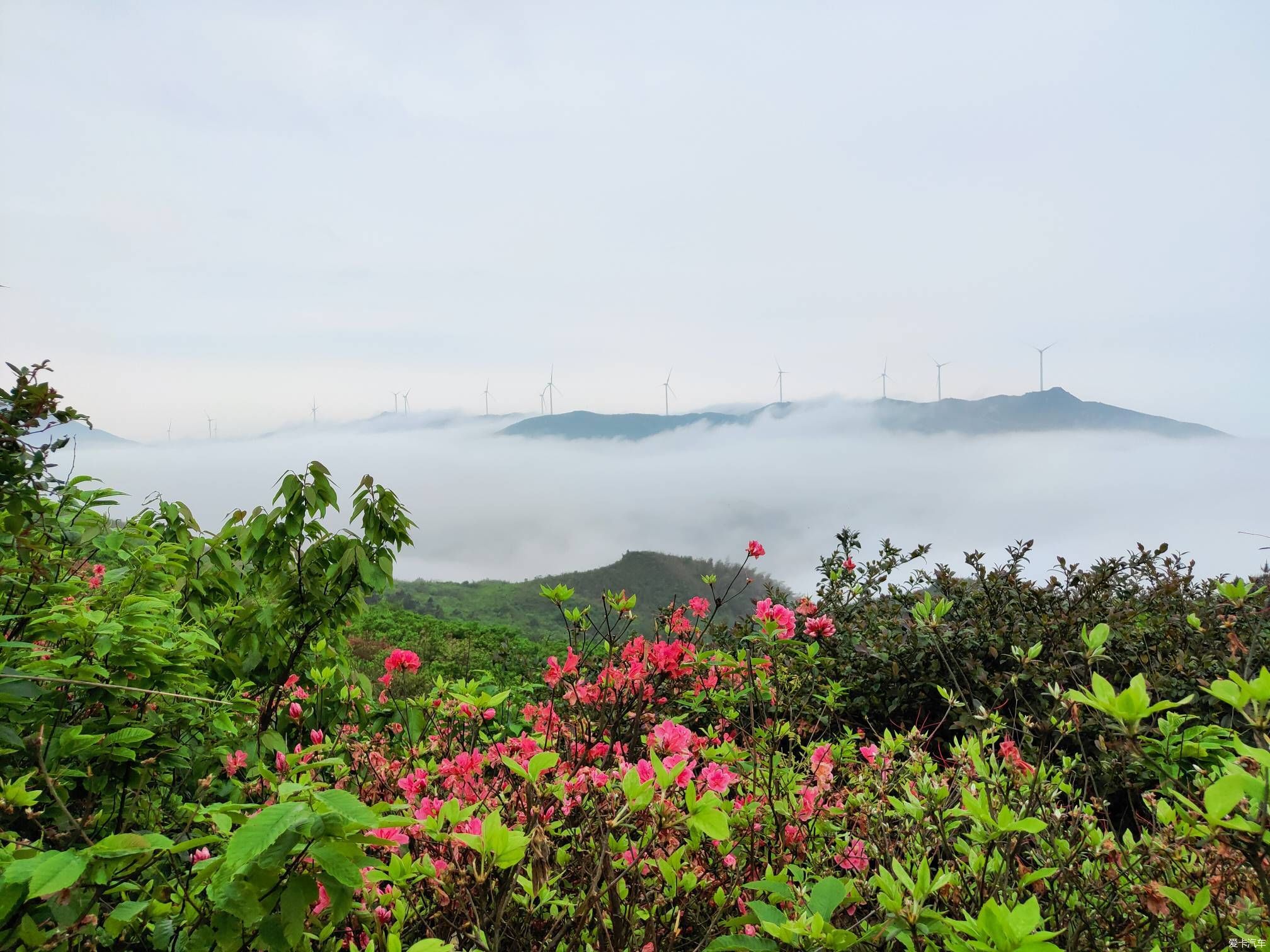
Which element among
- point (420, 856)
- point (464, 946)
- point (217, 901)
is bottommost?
point (464, 946)

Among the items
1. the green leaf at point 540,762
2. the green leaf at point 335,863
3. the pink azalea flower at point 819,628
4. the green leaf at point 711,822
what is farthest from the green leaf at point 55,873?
the pink azalea flower at point 819,628

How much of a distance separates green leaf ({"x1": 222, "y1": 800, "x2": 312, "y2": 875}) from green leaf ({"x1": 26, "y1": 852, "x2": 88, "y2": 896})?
233mm

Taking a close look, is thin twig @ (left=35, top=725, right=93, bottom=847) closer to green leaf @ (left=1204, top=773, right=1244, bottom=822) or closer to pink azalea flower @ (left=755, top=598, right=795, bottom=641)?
green leaf @ (left=1204, top=773, right=1244, bottom=822)

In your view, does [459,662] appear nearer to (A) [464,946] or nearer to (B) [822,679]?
(B) [822,679]

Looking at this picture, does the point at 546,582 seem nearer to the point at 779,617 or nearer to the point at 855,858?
the point at 779,617

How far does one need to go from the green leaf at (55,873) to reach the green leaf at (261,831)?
23 centimetres

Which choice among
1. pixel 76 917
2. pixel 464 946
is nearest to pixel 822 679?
pixel 464 946

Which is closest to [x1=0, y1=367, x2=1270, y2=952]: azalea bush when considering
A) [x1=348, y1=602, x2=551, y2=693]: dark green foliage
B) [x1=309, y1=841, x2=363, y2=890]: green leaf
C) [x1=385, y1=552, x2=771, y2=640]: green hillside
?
[x1=309, y1=841, x2=363, y2=890]: green leaf

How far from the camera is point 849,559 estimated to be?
588 cm

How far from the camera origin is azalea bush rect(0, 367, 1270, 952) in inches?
53.5

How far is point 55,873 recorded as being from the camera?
117 cm

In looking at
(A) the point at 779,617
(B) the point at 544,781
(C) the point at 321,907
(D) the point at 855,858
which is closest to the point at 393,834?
(C) the point at 321,907

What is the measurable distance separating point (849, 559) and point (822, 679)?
1.96 m

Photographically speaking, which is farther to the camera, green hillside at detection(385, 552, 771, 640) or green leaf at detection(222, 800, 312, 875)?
green hillside at detection(385, 552, 771, 640)
